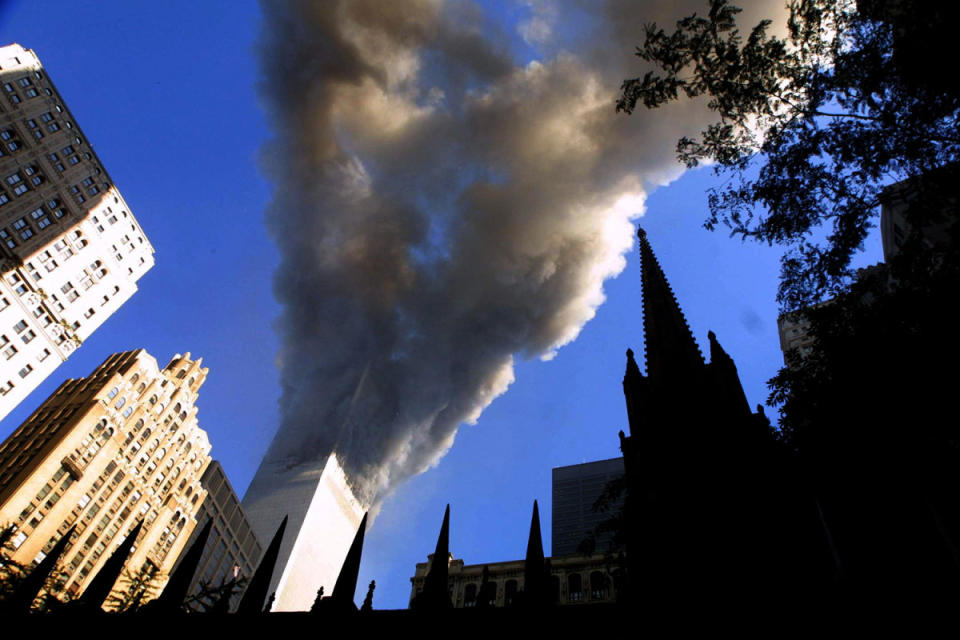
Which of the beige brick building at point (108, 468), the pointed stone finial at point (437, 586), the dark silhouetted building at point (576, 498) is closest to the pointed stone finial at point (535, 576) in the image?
the pointed stone finial at point (437, 586)

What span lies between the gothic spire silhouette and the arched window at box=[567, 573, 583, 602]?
24647 mm

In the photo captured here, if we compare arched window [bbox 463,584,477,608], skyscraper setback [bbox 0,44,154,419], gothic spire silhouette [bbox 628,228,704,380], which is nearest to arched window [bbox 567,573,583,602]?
arched window [bbox 463,584,477,608]

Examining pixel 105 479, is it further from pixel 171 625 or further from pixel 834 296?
pixel 834 296

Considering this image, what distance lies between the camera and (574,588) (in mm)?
44719

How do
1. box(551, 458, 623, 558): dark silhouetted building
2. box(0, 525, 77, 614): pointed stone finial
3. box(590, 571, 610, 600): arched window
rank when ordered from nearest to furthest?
box(0, 525, 77, 614): pointed stone finial → box(590, 571, 610, 600): arched window → box(551, 458, 623, 558): dark silhouetted building

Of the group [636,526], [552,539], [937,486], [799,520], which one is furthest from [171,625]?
[552,539]

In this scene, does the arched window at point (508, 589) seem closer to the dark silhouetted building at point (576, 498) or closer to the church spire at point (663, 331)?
the church spire at point (663, 331)

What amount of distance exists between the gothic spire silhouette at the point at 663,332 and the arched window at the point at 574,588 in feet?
80.9

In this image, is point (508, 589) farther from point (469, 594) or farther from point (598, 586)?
point (598, 586)

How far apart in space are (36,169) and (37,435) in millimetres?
26532

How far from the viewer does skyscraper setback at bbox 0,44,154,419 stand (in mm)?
52156

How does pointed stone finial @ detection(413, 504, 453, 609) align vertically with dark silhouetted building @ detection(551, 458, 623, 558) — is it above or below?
below

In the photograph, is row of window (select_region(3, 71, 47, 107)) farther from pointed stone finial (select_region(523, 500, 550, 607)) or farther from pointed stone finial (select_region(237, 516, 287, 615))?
pointed stone finial (select_region(523, 500, 550, 607))

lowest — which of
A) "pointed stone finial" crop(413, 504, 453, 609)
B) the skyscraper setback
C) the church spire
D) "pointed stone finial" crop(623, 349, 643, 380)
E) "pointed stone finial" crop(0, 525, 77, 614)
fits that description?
"pointed stone finial" crop(0, 525, 77, 614)
